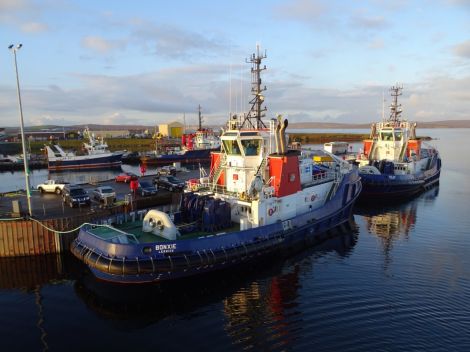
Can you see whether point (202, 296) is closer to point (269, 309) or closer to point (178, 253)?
point (178, 253)

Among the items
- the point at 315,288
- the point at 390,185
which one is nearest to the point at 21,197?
the point at 315,288

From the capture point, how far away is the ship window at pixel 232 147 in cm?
2081

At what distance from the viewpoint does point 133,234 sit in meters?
17.8

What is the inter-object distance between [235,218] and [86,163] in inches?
1952

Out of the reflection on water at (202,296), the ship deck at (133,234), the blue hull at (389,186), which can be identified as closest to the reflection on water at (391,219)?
the blue hull at (389,186)

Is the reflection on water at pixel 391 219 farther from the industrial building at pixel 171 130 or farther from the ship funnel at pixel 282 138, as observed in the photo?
the industrial building at pixel 171 130

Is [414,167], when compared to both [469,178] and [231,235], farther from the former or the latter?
[231,235]

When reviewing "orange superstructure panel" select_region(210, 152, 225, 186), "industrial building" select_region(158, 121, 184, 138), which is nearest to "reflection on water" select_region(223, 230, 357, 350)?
"orange superstructure panel" select_region(210, 152, 225, 186)

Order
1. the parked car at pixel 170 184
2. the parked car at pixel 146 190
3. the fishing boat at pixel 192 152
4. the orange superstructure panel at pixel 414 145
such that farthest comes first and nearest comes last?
the fishing boat at pixel 192 152, the orange superstructure panel at pixel 414 145, the parked car at pixel 170 184, the parked car at pixel 146 190

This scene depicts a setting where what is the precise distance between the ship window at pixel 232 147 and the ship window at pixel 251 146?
0.48 m

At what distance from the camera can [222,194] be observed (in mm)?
20922

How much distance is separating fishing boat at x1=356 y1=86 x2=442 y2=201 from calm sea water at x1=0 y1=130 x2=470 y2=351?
13875 millimetres

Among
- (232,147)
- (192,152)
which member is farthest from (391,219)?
(192,152)

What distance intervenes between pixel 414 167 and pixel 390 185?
28.5ft
